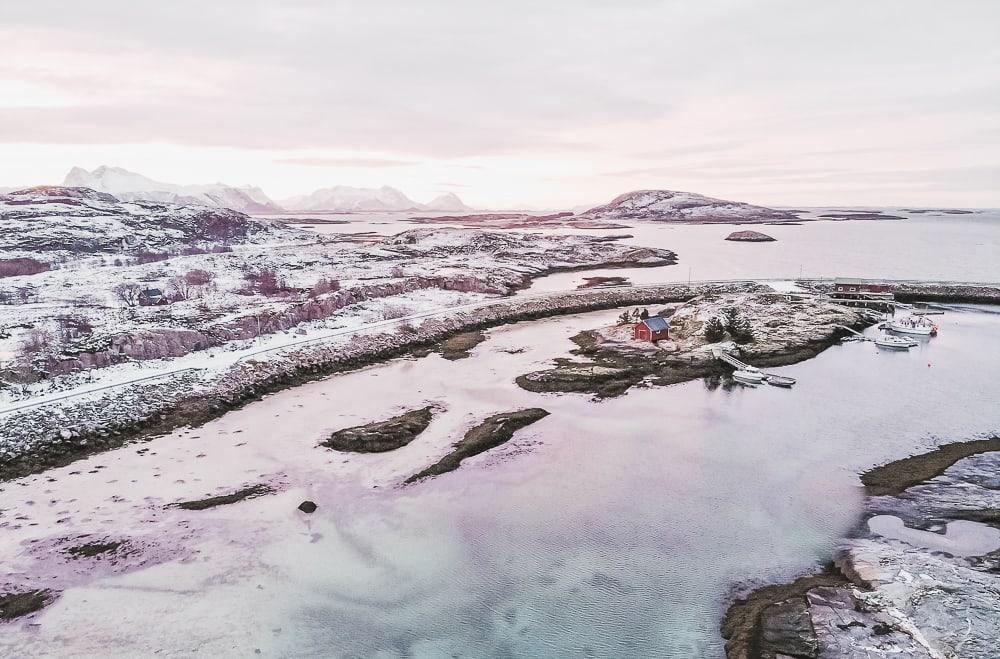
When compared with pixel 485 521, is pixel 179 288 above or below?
above

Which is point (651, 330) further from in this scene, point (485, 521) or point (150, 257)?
point (150, 257)

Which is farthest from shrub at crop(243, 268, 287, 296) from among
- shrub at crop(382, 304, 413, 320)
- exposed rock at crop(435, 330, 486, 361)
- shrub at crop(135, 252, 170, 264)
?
exposed rock at crop(435, 330, 486, 361)

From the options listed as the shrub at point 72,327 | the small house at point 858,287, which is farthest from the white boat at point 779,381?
the shrub at point 72,327

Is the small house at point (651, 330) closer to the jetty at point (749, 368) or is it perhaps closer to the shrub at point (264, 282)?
the jetty at point (749, 368)

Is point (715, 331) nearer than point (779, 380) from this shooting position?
No

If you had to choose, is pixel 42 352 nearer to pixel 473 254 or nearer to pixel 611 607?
pixel 611 607

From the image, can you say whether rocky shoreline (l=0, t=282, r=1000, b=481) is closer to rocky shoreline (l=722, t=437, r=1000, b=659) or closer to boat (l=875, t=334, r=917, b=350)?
boat (l=875, t=334, r=917, b=350)

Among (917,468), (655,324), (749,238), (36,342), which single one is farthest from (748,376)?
(749,238)
